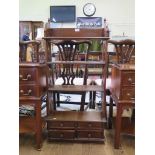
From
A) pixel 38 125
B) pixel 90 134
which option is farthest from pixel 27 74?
pixel 90 134

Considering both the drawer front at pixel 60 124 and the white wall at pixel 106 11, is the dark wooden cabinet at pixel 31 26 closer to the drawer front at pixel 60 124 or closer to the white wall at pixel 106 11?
the white wall at pixel 106 11

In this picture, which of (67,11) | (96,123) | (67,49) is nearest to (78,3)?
(67,11)

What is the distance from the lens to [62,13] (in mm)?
7031

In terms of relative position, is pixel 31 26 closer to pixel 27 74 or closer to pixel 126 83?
pixel 27 74

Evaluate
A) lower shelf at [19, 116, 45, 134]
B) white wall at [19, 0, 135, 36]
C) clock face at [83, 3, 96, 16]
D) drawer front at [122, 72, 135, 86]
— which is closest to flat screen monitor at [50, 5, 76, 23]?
white wall at [19, 0, 135, 36]

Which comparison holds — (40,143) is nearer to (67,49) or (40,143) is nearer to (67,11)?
(67,49)

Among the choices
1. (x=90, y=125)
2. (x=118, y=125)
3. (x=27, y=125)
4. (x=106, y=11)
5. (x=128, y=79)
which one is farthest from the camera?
(x=106, y=11)

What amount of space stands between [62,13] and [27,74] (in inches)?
206

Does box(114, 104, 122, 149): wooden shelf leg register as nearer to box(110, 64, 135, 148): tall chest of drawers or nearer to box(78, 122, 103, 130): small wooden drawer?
box(110, 64, 135, 148): tall chest of drawers

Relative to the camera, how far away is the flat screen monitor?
7000 mm

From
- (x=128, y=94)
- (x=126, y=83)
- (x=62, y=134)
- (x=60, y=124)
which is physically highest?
(x=126, y=83)
